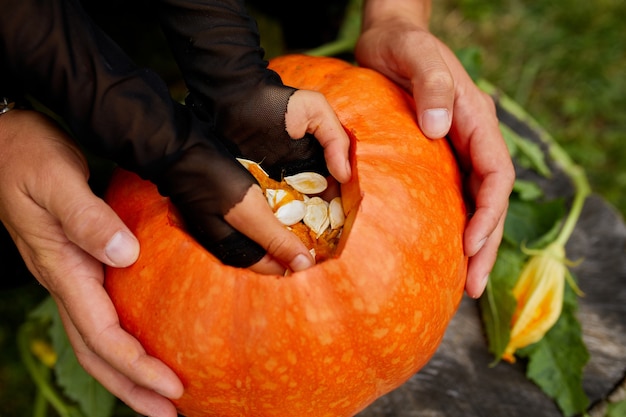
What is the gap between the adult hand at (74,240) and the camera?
1.04 metres

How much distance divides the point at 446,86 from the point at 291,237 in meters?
0.46

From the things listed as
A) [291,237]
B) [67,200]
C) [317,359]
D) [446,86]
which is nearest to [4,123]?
[67,200]

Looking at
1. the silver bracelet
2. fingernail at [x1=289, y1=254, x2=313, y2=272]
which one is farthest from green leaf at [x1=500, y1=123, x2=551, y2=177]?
the silver bracelet

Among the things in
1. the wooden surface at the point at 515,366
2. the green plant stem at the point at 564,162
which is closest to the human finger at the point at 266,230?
Answer: the wooden surface at the point at 515,366

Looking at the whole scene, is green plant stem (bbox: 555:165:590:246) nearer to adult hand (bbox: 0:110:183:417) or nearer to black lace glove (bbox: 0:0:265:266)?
black lace glove (bbox: 0:0:265:266)

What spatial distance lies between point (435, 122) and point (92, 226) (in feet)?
2.15

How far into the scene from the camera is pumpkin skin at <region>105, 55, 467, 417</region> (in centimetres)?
101

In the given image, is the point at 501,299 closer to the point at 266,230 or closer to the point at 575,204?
the point at 575,204

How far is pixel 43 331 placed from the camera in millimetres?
1895

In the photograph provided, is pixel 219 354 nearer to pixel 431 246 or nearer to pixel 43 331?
pixel 431 246

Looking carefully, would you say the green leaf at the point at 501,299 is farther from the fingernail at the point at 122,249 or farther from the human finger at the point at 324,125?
the fingernail at the point at 122,249

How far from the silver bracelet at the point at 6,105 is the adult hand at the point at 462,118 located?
2.55ft

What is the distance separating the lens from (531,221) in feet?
5.74

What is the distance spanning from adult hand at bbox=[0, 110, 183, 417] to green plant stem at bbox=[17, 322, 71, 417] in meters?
0.55
